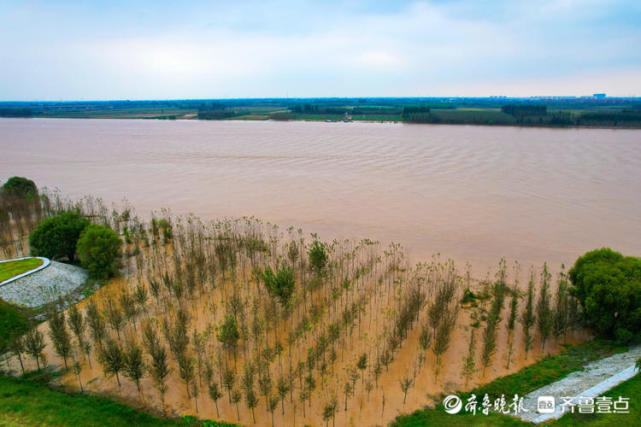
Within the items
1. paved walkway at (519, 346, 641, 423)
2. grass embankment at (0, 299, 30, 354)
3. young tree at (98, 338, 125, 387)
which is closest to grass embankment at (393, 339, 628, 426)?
paved walkway at (519, 346, 641, 423)

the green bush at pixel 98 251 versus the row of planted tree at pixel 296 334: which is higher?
the green bush at pixel 98 251

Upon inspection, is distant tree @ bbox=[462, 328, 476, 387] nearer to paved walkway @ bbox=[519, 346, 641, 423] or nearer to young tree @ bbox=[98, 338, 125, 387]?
paved walkway @ bbox=[519, 346, 641, 423]

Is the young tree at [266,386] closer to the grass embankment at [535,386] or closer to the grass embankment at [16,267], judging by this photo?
the grass embankment at [535,386]

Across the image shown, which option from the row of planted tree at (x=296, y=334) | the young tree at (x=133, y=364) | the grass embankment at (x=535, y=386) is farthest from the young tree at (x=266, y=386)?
the grass embankment at (x=535, y=386)

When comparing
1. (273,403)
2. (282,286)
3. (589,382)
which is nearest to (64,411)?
(273,403)

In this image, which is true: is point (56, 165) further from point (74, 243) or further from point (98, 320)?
point (98, 320)
